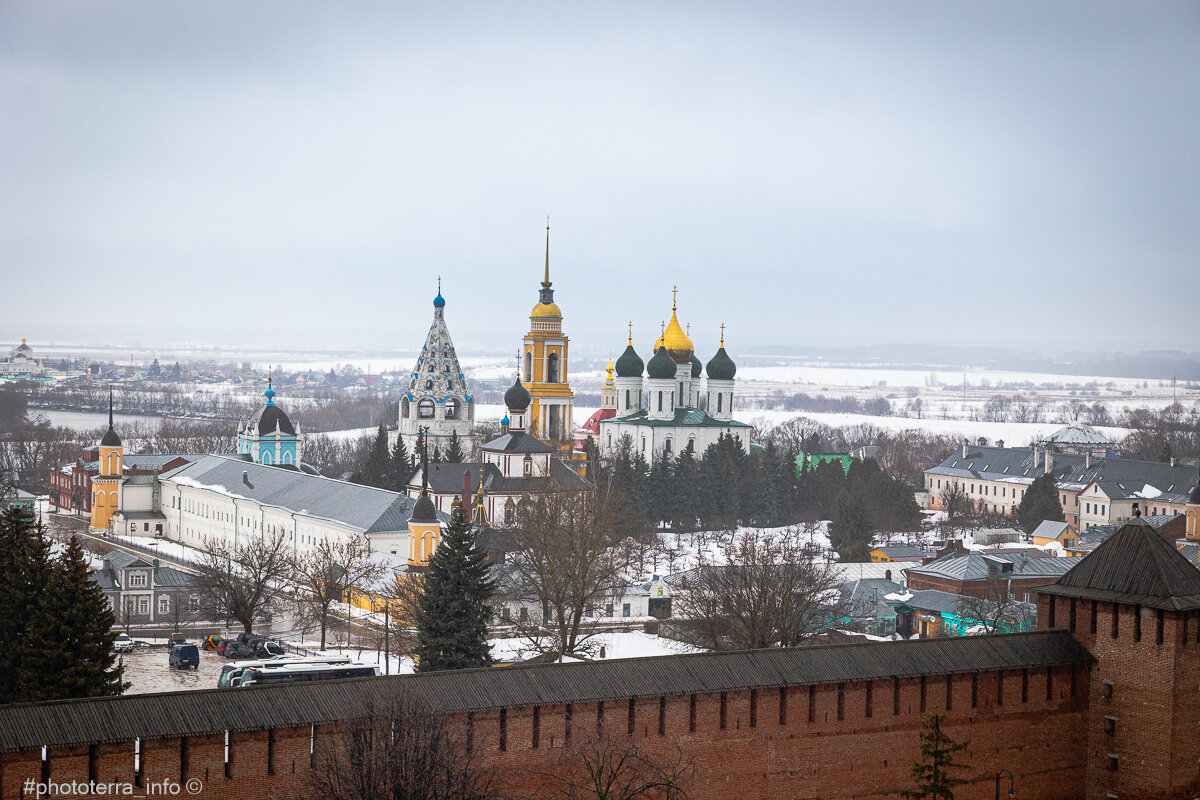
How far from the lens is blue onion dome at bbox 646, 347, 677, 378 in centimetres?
7025

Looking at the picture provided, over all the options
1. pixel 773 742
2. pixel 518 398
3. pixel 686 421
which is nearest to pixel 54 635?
pixel 773 742

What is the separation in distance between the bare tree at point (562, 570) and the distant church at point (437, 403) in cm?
2987

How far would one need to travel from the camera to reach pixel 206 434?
89.9m

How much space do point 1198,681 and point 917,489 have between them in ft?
176

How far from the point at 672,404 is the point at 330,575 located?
120 feet

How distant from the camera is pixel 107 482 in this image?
57312 mm

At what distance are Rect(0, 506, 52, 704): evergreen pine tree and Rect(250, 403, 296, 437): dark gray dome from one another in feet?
119

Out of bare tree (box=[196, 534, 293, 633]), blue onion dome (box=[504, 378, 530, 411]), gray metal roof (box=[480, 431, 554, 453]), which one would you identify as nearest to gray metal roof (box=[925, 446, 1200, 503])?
blue onion dome (box=[504, 378, 530, 411])

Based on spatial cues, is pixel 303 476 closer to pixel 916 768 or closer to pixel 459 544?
pixel 459 544

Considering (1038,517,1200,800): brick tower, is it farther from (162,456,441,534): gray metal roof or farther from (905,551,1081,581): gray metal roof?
(162,456,441,534): gray metal roof

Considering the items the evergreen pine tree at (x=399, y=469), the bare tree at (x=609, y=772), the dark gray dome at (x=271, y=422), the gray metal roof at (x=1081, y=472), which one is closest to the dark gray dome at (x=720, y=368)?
the gray metal roof at (x=1081, y=472)

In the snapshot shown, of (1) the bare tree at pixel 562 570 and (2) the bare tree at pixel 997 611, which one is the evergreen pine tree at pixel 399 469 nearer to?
(1) the bare tree at pixel 562 570

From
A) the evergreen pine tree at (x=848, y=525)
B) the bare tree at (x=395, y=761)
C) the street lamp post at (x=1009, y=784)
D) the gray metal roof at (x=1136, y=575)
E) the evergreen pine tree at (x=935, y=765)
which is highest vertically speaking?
the gray metal roof at (x=1136, y=575)

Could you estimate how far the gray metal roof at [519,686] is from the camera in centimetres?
1482
